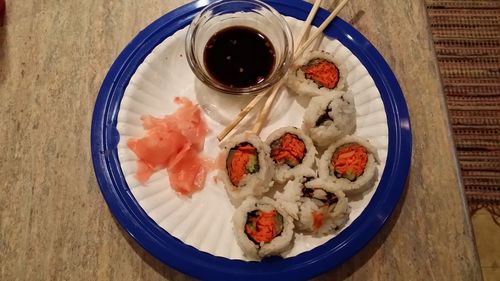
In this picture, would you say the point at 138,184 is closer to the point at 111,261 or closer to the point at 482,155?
the point at 111,261

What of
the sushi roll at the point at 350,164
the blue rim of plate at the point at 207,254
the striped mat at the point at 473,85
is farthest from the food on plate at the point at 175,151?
the striped mat at the point at 473,85

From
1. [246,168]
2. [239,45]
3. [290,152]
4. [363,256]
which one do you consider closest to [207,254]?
[246,168]

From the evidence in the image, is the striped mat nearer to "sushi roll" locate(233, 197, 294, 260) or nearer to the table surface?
the table surface

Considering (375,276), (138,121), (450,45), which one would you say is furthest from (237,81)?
(450,45)

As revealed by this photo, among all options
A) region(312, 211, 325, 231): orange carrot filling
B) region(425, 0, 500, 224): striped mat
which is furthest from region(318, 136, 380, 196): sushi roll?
region(425, 0, 500, 224): striped mat

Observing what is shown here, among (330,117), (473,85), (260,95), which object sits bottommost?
(330,117)

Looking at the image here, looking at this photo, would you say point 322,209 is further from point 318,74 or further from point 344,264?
point 318,74

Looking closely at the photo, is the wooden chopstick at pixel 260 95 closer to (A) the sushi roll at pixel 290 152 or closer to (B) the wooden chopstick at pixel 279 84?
(B) the wooden chopstick at pixel 279 84
